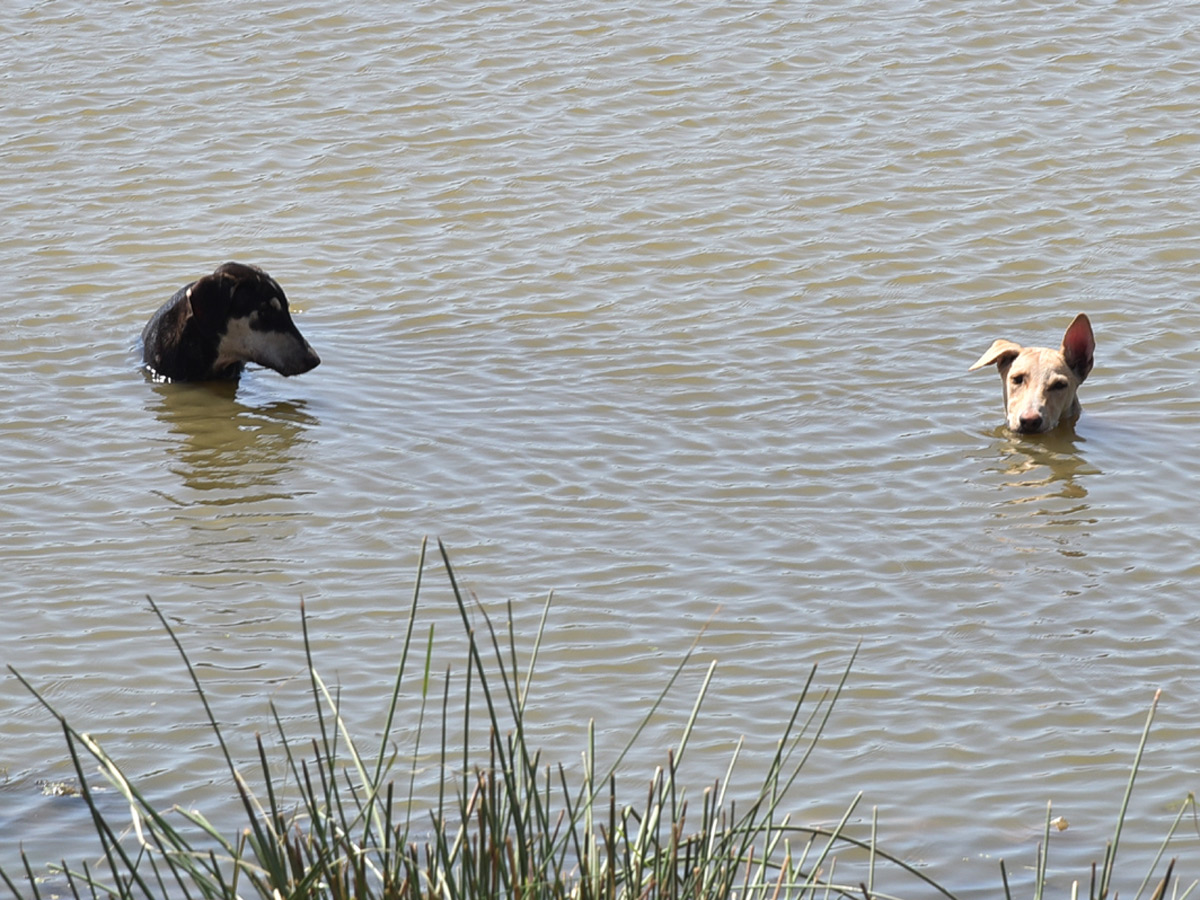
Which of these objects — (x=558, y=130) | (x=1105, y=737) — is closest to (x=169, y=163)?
(x=558, y=130)

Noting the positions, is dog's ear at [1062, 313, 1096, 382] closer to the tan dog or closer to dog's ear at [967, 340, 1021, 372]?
the tan dog

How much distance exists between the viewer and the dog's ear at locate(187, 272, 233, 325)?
9.23m

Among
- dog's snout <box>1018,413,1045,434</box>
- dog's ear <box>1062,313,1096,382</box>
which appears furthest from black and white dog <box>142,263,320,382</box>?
dog's ear <box>1062,313,1096,382</box>

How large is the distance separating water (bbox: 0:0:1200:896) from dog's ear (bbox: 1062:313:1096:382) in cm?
29

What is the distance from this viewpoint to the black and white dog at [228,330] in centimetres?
919

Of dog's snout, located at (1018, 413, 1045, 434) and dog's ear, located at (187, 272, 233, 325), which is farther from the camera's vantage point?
dog's ear, located at (187, 272, 233, 325)

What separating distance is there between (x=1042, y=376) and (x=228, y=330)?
13.3 ft

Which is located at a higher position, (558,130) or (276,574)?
(558,130)

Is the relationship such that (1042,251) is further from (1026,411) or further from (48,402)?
(48,402)

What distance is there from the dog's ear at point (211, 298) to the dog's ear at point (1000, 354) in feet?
12.4

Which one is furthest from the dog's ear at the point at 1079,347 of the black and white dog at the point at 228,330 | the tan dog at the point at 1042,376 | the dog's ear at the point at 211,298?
the dog's ear at the point at 211,298

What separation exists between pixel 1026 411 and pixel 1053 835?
378 cm

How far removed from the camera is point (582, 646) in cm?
621

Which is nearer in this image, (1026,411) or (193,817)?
(193,817)
